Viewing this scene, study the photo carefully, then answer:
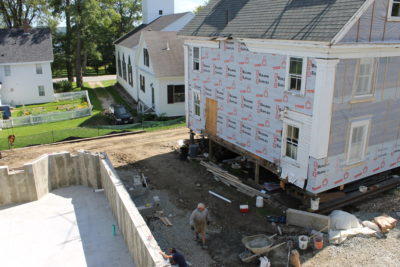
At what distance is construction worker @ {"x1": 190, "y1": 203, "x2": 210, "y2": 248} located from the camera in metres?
12.0

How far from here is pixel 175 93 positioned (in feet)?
98.7

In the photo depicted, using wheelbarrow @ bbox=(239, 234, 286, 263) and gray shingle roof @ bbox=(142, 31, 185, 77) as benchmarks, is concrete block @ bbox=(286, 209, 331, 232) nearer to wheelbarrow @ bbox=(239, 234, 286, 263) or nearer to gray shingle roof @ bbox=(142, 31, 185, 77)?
wheelbarrow @ bbox=(239, 234, 286, 263)

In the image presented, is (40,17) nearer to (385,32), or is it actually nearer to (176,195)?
(176,195)

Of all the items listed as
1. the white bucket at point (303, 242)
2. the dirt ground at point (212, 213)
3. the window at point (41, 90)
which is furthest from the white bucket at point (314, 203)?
the window at point (41, 90)

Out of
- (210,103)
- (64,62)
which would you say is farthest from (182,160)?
(64,62)

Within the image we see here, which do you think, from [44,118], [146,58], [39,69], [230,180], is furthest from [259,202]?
[39,69]

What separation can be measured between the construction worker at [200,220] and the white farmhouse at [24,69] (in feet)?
115

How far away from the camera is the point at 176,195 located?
1619cm

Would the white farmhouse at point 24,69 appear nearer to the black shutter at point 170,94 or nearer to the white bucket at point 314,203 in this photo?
the black shutter at point 170,94

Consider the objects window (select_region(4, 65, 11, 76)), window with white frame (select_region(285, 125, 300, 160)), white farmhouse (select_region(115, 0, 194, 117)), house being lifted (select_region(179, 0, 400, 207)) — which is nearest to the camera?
house being lifted (select_region(179, 0, 400, 207))

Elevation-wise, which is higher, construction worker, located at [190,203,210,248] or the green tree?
the green tree

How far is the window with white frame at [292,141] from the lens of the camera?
14.3 meters

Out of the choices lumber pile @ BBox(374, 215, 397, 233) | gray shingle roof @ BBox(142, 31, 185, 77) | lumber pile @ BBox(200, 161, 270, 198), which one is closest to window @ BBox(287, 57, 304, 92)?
lumber pile @ BBox(200, 161, 270, 198)

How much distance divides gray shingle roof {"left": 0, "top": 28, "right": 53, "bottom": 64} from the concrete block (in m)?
36.6
